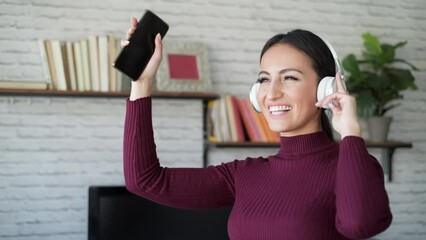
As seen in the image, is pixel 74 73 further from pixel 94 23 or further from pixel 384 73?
pixel 384 73

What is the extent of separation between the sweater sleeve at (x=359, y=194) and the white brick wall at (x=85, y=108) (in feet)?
6.46

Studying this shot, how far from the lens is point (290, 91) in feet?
3.67

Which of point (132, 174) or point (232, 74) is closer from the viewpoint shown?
point (132, 174)

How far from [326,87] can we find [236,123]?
1.66m

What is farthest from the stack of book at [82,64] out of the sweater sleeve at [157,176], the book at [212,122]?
the sweater sleeve at [157,176]

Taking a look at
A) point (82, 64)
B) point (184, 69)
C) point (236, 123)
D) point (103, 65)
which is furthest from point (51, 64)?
point (236, 123)

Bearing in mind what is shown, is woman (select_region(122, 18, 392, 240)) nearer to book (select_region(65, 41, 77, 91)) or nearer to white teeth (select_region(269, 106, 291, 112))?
white teeth (select_region(269, 106, 291, 112))

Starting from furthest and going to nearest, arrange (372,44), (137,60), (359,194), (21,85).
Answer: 1. (372,44)
2. (21,85)
3. (137,60)
4. (359,194)

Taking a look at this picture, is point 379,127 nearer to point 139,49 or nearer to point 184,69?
point 184,69

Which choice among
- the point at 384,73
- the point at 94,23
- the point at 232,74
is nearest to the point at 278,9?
the point at 232,74

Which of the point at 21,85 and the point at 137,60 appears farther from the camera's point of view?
the point at 21,85

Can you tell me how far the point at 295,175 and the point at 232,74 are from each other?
1864 mm

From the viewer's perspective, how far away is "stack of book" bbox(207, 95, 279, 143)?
272cm

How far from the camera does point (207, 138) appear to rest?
282 centimetres
